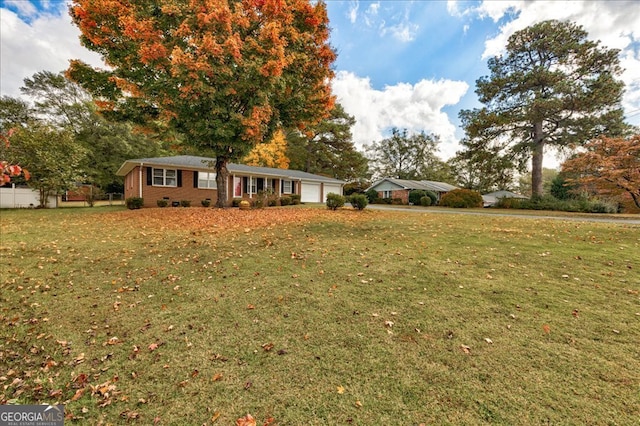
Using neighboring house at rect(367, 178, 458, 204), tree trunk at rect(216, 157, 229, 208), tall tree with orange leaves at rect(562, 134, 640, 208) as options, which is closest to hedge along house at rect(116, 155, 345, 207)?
tree trunk at rect(216, 157, 229, 208)

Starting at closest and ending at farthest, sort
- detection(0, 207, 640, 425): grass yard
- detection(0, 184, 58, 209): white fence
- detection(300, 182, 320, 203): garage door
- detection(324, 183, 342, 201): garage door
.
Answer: detection(0, 207, 640, 425): grass yard < detection(0, 184, 58, 209): white fence < detection(300, 182, 320, 203): garage door < detection(324, 183, 342, 201): garage door

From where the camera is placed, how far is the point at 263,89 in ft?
36.6

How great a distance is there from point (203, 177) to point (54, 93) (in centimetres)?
2306

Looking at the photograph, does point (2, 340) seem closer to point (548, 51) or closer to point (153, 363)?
point (153, 363)

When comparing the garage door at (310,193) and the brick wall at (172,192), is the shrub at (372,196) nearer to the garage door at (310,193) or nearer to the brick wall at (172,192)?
the garage door at (310,193)

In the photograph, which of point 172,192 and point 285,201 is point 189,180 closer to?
point 172,192

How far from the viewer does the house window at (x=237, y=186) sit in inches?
840

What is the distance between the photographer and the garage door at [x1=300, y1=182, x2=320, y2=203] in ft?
87.2

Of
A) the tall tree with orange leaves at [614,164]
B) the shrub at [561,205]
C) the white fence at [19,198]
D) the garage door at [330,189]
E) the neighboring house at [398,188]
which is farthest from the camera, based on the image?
the neighboring house at [398,188]

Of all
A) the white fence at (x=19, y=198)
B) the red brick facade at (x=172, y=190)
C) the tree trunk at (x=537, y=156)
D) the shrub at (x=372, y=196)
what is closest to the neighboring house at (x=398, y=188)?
the shrub at (x=372, y=196)

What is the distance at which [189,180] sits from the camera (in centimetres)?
1920

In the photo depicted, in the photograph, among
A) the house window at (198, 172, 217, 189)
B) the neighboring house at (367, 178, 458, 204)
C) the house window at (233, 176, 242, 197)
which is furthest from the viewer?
the neighboring house at (367, 178, 458, 204)

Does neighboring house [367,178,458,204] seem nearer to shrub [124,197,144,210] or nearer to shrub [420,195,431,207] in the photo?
shrub [420,195,431,207]

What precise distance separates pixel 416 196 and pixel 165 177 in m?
23.7
